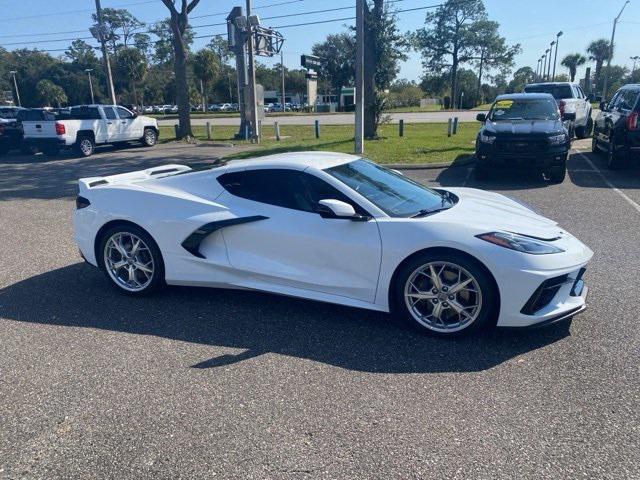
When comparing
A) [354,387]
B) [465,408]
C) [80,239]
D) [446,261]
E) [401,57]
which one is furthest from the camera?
[401,57]

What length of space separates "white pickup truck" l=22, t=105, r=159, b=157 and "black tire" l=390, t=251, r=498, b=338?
16.6 m

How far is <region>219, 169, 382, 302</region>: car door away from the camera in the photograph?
12.8 ft

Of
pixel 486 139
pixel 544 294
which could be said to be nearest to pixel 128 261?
pixel 544 294

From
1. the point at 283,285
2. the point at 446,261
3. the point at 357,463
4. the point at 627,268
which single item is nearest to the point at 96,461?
the point at 357,463

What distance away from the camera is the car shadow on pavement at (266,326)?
11.8 feet

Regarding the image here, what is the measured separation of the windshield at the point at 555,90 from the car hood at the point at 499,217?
569 inches

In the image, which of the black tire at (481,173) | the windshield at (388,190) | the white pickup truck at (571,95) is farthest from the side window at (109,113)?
the windshield at (388,190)

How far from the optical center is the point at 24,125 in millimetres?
17344

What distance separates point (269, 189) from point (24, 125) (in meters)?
16.6

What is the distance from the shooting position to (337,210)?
3.81 metres

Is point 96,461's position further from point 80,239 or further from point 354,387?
point 80,239

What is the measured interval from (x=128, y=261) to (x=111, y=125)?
15611mm

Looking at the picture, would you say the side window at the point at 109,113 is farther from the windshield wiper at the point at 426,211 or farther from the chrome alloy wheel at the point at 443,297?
the chrome alloy wheel at the point at 443,297

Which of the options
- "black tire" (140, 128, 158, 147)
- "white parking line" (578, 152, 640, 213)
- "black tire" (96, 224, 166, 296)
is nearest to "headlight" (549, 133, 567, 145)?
"white parking line" (578, 152, 640, 213)
